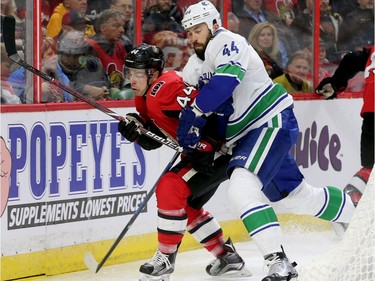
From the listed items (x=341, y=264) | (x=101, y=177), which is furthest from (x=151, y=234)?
(x=341, y=264)

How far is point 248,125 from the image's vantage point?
537cm

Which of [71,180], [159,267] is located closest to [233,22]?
[71,180]

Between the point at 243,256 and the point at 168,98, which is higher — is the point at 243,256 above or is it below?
below

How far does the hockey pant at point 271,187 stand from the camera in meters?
5.12

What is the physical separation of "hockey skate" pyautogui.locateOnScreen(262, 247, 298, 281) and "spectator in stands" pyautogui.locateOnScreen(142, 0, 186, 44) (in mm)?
1752

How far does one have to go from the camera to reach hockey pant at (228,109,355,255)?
512 centimetres

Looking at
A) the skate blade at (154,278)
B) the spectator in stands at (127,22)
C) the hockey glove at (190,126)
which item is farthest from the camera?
the spectator in stands at (127,22)

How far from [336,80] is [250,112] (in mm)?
2220

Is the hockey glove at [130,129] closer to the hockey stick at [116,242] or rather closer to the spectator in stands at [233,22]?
the hockey stick at [116,242]

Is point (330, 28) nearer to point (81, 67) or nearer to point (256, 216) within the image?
point (81, 67)

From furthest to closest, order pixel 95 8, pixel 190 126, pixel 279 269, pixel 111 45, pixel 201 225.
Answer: pixel 111 45, pixel 95 8, pixel 201 225, pixel 190 126, pixel 279 269

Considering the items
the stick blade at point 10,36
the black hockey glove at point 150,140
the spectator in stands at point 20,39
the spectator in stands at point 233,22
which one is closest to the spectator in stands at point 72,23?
the spectator in stands at point 20,39

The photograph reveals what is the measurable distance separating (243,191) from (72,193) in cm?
109

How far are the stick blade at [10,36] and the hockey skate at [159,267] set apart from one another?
1.06 meters
